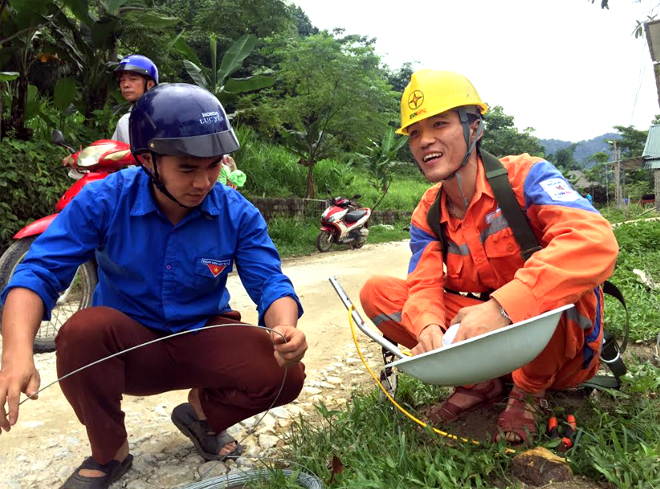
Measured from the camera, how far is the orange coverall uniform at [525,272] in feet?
5.10

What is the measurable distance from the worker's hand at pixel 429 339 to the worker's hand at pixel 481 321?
12 centimetres

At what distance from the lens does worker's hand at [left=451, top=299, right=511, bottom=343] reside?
1546mm

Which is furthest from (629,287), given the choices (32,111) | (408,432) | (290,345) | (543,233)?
(32,111)

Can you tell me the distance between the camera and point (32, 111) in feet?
18.3

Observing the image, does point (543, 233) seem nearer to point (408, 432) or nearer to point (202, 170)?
point (408, 432)

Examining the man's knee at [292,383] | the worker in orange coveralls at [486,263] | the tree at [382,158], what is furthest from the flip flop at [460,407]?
the tree at [382,158]

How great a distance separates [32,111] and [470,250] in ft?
17.3

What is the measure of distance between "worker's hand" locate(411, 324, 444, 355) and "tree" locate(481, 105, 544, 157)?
104 feet

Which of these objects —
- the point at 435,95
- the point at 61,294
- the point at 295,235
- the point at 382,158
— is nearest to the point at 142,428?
the point at 61,294

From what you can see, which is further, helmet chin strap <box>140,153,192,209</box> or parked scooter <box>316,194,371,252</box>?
parked scooter <box>316,194,371,252</box>

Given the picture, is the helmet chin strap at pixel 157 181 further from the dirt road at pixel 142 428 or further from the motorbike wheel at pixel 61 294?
the motorbike wheel at pixel 61 294

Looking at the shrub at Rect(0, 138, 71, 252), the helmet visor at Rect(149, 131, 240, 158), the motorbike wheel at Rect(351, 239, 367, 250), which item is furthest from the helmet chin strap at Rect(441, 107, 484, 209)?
the motorbike wheel at Rect(351, 239, 367, 250)

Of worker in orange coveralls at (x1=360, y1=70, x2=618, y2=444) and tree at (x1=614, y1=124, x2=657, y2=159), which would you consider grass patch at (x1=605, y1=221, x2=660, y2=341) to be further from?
tree at (x1=614, y1=124, x2=657, y2=159)

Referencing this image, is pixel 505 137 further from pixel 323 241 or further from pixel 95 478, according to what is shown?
pixel 95 478
